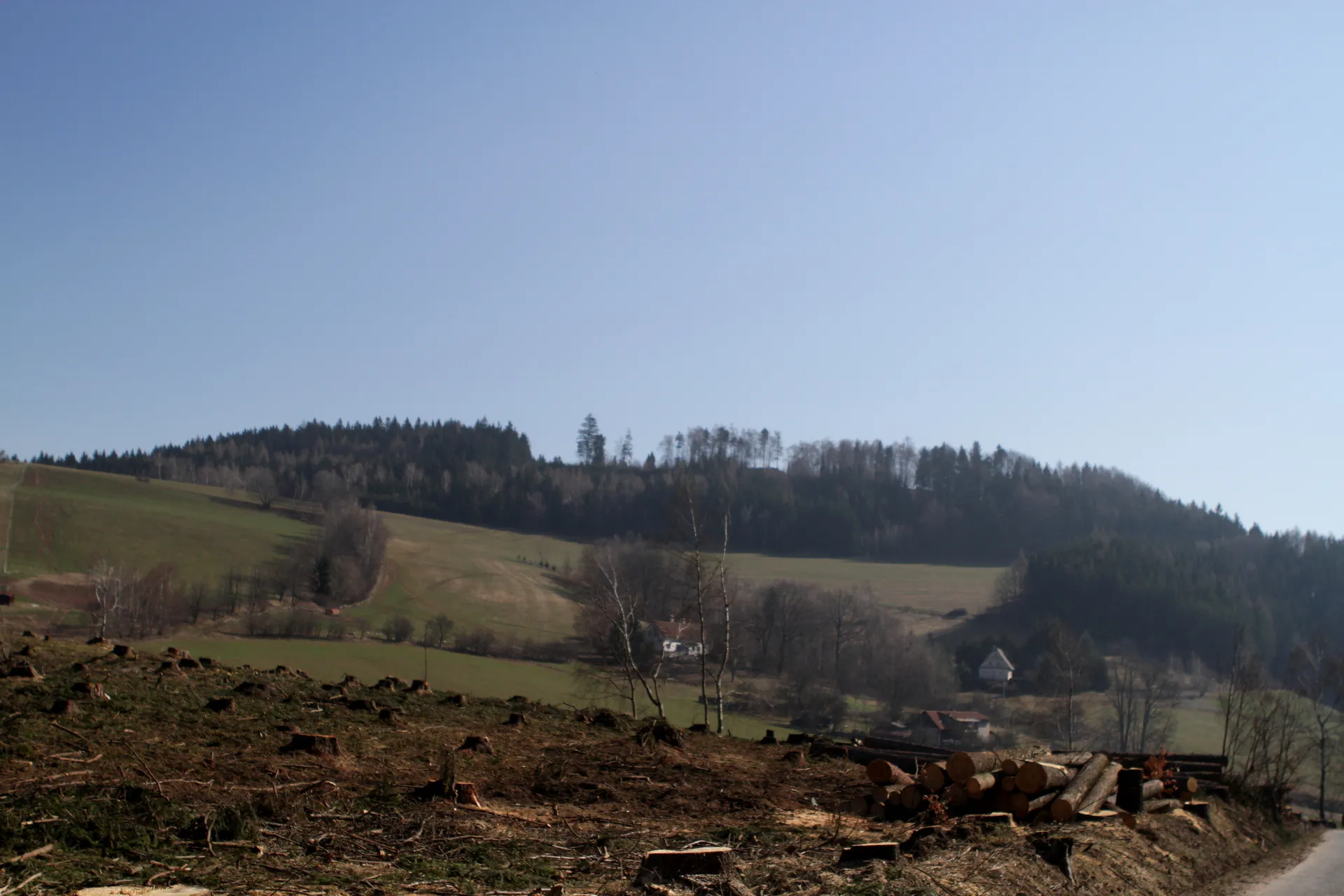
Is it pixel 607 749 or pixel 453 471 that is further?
pixel 453 471

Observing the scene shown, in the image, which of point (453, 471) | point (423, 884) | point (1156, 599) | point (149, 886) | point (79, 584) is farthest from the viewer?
point (453, 471)

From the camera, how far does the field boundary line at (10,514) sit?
7228cm

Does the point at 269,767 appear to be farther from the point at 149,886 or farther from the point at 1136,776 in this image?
the point at 1136,776

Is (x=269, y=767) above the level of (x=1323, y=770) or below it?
above

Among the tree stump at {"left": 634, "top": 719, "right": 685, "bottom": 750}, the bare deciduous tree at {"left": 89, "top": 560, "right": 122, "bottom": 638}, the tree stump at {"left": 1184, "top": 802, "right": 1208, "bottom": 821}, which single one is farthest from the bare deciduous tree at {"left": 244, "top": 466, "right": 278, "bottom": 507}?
the tree stump at {"left": 1184, "top": 802, "right": 1208, "bottom": 821}

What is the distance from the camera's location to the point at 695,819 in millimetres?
10930

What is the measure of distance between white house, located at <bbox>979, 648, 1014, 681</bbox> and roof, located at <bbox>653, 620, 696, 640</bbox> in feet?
175

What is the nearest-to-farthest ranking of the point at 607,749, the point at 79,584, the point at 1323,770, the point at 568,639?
the point at 607,749, the point at 1323,770, the point at 79,584, the point at 568,639

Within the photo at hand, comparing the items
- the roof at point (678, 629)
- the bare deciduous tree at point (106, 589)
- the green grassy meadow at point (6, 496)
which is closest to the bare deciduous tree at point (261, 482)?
the green grassy meadow at point (6, 496)

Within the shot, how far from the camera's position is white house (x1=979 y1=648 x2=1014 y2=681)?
8688 cm

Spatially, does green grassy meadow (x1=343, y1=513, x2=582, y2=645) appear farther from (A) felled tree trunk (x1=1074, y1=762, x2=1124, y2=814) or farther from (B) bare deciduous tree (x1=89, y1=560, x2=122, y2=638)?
(A) felled tree trunk (x1=1074, y1=762, x2=1124, y2=814)

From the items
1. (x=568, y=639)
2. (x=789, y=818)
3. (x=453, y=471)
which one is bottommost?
Result: (x=568, y=639)

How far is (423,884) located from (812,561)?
466ft

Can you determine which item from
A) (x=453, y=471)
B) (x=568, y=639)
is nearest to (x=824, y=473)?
(x=453, y=471)
